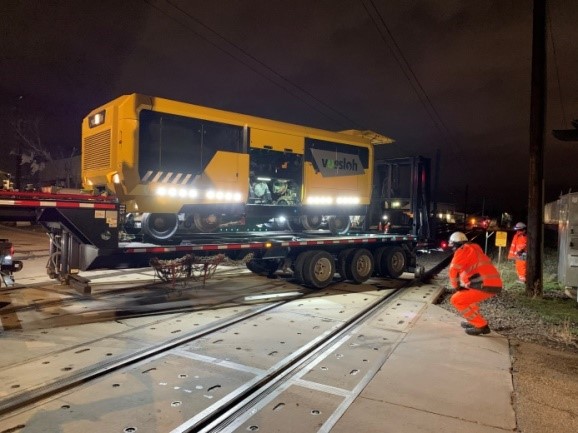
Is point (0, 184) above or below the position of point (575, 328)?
above

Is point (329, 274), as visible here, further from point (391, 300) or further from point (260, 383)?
point (260, 383)

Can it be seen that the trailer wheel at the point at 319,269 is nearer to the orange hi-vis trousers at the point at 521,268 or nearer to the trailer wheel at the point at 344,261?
the trailer wheel at the point at 344,261

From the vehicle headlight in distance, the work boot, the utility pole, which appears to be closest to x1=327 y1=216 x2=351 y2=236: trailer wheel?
the utility pole

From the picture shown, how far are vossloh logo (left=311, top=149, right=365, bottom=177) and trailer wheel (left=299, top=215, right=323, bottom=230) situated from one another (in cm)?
122

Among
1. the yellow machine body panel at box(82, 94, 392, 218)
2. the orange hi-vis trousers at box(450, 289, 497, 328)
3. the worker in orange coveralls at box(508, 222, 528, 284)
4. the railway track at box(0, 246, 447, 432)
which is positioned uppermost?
the yellow machine body panel at box(82, 94, 392, 218)

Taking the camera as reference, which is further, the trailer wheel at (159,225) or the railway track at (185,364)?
the trailer wheel at (159,225)

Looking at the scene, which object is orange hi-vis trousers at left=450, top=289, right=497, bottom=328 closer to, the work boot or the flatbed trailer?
the work boot

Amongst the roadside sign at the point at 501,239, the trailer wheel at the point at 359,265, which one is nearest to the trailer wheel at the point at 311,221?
the trailer wheel at the point at 359,265

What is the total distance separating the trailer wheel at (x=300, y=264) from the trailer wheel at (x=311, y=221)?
1456 mm

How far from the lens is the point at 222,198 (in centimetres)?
841

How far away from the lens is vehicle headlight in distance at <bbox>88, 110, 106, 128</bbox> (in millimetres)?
7531

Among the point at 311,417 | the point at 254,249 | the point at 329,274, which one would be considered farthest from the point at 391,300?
the point at 311,417

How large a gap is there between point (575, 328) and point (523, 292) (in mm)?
3155

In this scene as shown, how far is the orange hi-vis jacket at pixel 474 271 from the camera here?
6352 millimetres
